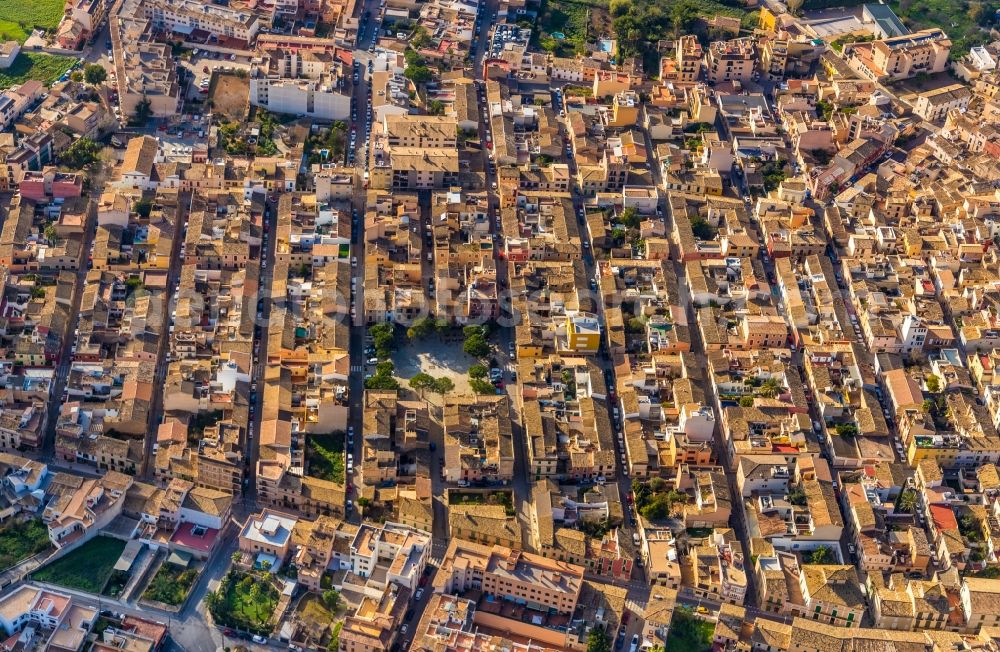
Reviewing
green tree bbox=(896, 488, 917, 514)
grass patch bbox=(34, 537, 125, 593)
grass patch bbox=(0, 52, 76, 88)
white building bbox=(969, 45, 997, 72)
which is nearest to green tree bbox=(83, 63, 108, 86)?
grass patch bbox=(0, 52, 76, 88)

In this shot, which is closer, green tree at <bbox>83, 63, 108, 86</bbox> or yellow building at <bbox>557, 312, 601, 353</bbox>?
yellow building at <bbox>557, 312, 601, 353</bbox>

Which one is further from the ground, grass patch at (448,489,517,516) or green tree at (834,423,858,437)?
green tree at (834,423,858,437)

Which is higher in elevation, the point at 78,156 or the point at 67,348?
the point at 78,156

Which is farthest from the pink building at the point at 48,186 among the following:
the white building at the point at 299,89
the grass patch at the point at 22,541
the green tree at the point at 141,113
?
the grass patch at the point at 22,541

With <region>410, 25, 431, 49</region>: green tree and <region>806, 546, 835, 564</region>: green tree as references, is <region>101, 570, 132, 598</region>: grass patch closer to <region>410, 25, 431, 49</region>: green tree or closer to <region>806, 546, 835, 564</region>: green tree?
<region>806, 546, 835, 564</region>: green tree

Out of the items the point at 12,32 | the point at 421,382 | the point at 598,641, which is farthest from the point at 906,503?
the point at 12,32

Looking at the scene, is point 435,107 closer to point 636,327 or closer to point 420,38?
point 420,38

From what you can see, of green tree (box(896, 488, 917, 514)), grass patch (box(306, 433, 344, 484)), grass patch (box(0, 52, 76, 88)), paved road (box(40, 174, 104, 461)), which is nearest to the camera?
green tree (box(896, 488, 917, 514))
